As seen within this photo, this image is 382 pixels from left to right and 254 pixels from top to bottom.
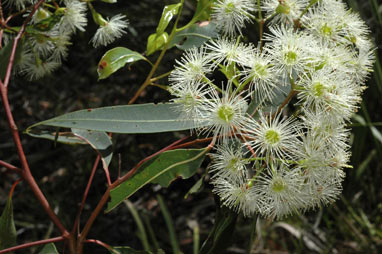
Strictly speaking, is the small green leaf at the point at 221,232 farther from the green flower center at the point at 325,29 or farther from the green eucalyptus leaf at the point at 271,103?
the green flower center at the point at 325,29

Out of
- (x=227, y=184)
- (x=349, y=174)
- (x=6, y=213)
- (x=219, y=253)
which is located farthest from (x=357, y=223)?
(x=6, y=213)

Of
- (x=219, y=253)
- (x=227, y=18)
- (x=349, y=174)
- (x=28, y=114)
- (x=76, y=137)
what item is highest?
(x=227, y=18)

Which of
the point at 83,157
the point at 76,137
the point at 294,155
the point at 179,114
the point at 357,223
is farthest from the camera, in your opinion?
the point at 357,223

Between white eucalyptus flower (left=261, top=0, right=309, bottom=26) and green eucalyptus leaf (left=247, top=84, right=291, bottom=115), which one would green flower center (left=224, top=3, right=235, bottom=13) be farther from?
green eucalyptus leaf (left=247, top=84, right=291, bottom=115)

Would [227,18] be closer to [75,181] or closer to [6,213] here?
[6,213]

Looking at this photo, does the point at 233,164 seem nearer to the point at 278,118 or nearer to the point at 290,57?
the point at 278,118

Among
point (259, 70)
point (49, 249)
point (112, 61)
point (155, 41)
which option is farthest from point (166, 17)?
point (49, 249)
